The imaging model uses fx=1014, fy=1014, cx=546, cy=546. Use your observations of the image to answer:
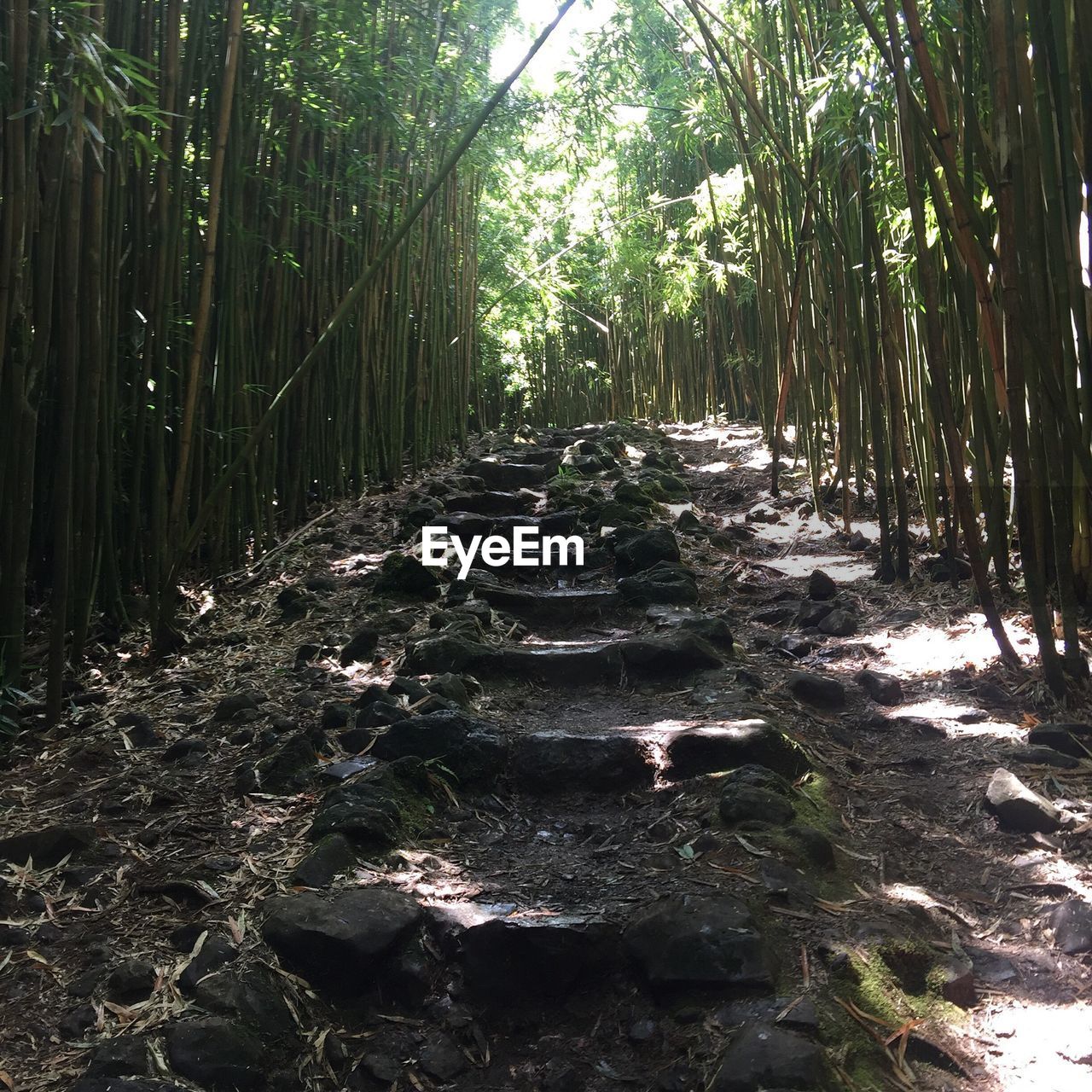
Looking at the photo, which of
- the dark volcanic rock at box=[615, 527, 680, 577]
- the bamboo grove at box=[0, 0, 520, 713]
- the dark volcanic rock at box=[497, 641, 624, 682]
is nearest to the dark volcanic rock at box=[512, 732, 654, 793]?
the dark volcanic rock at box=[497, 641, 624, 682]

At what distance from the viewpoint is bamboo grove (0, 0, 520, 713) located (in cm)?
190

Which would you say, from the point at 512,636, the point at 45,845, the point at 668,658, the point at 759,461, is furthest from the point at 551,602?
the point at 759,461

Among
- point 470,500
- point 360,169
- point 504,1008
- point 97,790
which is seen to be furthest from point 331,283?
point 504,1008

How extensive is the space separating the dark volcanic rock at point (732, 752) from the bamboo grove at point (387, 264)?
1.74 ft

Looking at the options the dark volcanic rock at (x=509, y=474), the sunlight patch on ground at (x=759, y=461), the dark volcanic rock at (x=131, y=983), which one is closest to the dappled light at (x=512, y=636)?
the dark volcanic rock at (x=131, y=983)

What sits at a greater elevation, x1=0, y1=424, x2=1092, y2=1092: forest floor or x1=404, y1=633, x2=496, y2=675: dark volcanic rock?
x1=404, y1=633, x2=496, y2=675: dark volcanic rock

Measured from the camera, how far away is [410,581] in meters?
2.94

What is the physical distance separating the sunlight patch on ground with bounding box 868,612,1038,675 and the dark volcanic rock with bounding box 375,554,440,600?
1.22m

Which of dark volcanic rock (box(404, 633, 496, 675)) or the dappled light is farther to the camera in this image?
dark volcanic rock (box(404, 633, 496, 675))

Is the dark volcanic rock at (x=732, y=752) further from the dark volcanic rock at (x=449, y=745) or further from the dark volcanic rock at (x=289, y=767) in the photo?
the dark volcanic rock at (x=289, y=767)

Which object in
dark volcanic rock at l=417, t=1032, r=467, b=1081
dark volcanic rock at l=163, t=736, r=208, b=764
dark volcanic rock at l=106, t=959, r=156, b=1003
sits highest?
dark volcanic rock at l=163, t=736, r=208, b=764

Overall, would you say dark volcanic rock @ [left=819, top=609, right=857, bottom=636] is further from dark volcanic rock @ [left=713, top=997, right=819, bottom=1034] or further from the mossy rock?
dark volcanic rock @ [left=713, top=997, right=819, bottom=1034]

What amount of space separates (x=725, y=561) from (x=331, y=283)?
5.75 ft

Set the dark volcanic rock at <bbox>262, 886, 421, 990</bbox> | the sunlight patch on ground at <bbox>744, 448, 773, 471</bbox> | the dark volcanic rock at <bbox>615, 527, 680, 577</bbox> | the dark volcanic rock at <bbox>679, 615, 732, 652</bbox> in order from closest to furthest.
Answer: the dark volcanic rock at <bbox>262, 886, 421, 990</bbox>, the dark volcanic rock at <bbox>679, 615, 732, 652</bbox>, the dark volcanic rock at <bbox>615, 527, 680, 577</bbox>, the sunlight patch on ground at <bbox>744, 448, 773, 471</bbox>
